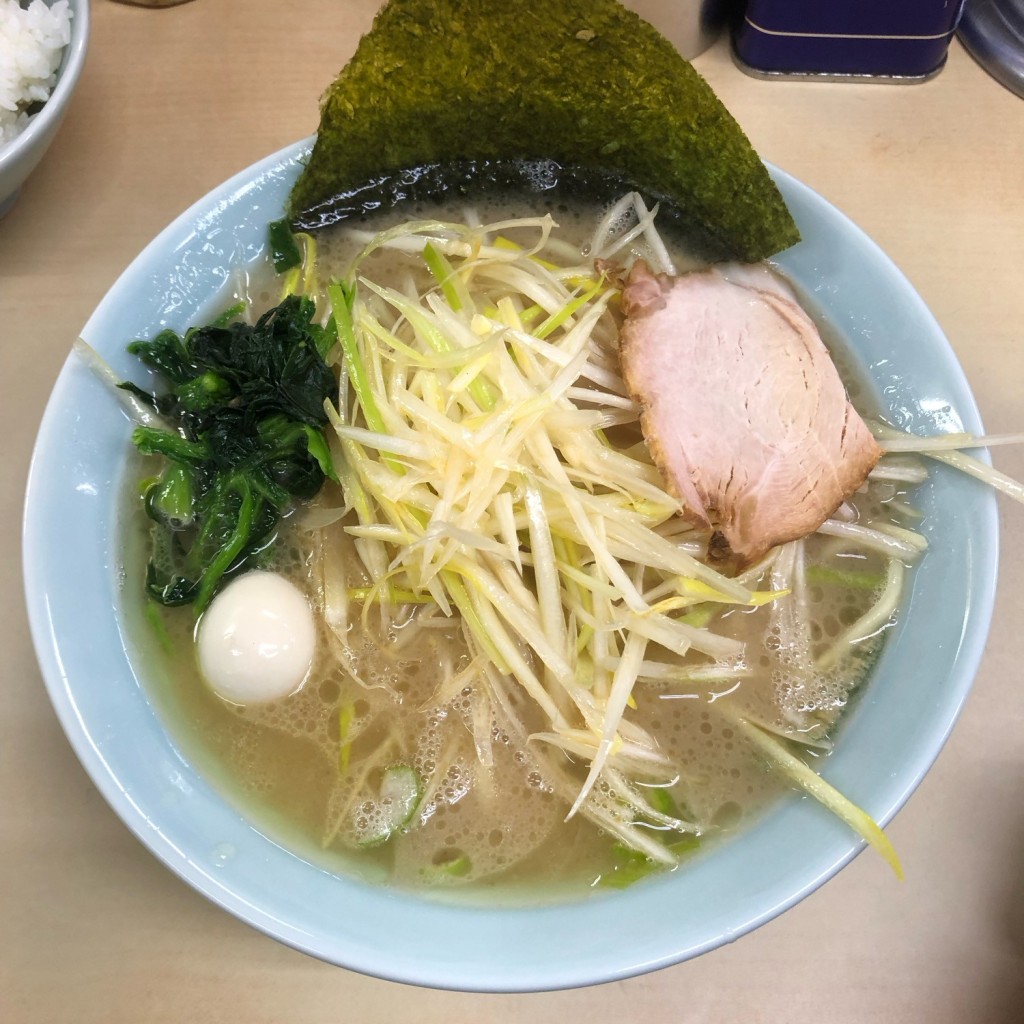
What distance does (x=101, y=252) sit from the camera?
1.42 meters

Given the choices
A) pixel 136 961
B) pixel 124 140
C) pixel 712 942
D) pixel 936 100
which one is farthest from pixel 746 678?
pixel 124 140

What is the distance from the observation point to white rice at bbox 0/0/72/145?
4.05 feet

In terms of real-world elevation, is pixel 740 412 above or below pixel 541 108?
below

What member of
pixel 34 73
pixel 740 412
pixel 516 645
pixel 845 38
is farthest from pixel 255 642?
pixel 845 38

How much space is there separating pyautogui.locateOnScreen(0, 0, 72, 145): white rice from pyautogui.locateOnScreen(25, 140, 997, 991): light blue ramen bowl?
0.42m

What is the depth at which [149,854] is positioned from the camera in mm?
1118

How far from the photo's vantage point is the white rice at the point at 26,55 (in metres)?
1.24

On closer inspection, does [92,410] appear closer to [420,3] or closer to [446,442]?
[446,442]

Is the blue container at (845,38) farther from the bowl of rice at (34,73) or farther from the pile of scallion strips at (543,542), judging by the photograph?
the bowl of rice at (34,73)

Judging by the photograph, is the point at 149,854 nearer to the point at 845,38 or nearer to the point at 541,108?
the point at 541,108

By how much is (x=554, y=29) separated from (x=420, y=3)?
0.19 meters

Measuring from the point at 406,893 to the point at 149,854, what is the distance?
0.42 meters

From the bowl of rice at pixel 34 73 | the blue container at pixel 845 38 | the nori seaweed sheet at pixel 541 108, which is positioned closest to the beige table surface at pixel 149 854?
the blue container at pixel 845 38

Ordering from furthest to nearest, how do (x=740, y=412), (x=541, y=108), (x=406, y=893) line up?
1. (x=541, y=108)
2. (x=740, y=412)
3. (x=406, y=893)
